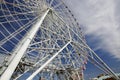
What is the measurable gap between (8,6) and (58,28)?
25.2 ft

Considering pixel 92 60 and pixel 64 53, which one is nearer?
pixel 92 60

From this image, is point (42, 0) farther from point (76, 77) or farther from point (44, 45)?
point (76, 77)

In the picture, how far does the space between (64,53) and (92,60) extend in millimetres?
13009

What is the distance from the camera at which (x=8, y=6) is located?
92.1 ft

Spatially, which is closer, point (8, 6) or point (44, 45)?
point (8, 6)

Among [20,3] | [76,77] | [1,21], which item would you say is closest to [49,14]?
[20,3]

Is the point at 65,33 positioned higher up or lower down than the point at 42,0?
lower down

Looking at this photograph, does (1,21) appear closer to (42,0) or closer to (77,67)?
(42,0)

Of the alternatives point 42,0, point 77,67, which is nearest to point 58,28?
point 42,0

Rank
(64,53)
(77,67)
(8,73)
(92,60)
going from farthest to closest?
(77,67) → (64,53) → (92,60) → (8,73)

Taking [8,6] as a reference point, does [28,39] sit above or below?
below

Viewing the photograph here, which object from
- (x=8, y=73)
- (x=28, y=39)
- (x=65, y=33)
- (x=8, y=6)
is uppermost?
(x=8, y=6)

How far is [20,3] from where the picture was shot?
28.2 m

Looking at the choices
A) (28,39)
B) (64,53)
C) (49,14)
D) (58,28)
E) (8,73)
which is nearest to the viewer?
(8,73)
